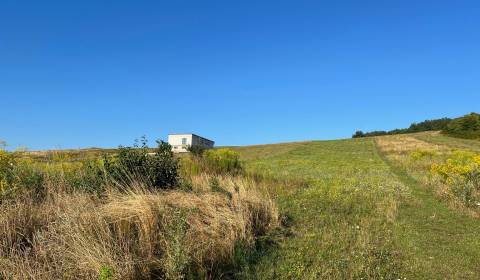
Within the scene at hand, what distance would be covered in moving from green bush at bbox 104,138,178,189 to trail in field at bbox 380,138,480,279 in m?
6.03

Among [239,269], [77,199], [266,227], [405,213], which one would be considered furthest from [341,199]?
[77,199]

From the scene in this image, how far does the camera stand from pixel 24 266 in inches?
224

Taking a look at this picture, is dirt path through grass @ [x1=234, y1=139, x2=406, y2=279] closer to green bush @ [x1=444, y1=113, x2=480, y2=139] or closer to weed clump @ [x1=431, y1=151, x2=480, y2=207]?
weed clump @ [x1=431, y1=151, x2=480, y2=207]

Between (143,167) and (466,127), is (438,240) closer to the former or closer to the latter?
(143,167)

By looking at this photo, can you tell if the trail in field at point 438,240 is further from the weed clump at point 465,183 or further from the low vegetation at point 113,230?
the low vegetation at point 113,230

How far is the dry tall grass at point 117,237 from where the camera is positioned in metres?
5.93

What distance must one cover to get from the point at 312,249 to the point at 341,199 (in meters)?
6.76

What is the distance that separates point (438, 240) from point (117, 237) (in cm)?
721

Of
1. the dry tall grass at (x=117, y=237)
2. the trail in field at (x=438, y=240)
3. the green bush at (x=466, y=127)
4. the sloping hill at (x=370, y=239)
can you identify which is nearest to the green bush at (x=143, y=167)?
the dry tall grass at (x=117, y=237)

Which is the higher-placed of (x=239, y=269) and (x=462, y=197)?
(x=462, y=197)

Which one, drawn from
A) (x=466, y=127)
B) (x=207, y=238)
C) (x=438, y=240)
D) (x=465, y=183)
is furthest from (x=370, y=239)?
(x=466, y=127)

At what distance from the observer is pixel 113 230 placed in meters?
7.23

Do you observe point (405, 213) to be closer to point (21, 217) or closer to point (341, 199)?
point (341, 199)

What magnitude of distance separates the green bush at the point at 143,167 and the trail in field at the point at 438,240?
603 cm
